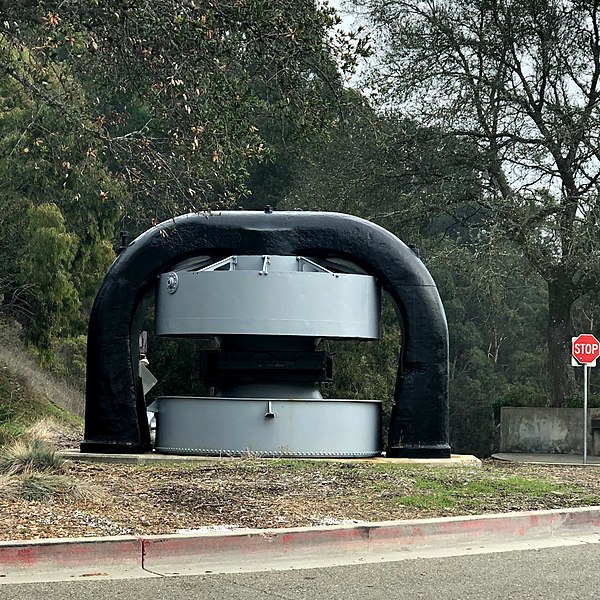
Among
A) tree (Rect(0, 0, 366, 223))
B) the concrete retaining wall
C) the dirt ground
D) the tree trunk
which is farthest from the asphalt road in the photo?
the tree trunk

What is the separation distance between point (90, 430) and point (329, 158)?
50.8ft

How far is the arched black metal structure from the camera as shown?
16.8 m

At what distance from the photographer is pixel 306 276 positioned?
16.6 metres

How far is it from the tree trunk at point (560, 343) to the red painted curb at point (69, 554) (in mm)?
23116

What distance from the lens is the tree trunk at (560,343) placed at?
3030cm

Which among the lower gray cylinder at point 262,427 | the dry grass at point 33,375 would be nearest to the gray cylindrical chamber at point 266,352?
the lower gray cylinder at point 262,427

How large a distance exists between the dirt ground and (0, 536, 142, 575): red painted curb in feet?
1.95

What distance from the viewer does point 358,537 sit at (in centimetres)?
941

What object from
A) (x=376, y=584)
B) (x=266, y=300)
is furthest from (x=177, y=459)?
(x=376, y=584)

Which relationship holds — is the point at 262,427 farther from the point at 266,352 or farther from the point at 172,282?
the point at 172,282

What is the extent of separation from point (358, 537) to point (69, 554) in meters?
2.44

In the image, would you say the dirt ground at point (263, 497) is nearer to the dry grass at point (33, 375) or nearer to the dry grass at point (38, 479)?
the dry grass at point (38, 479)

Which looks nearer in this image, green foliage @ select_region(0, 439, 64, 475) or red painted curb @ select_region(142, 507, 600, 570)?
red painted curb @ select_region(142, 507, 600, 570)

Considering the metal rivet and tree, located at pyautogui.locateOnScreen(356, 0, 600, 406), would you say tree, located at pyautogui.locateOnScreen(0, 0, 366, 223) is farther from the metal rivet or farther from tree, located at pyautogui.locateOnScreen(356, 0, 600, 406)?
tree, located at pyautogui.locateOnScreen(356, 0, 600, 406)
